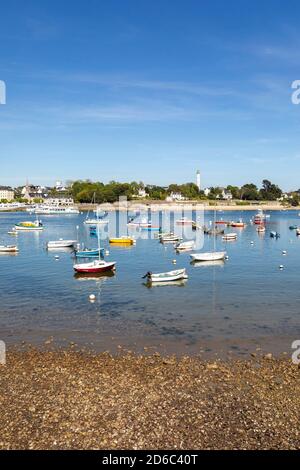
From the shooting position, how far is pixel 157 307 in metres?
35.5

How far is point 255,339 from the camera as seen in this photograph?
89.9ft

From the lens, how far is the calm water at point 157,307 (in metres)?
27.4

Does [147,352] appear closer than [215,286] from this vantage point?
Yes

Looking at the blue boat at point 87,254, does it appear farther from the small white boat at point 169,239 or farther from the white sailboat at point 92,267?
the small white boat at point 169,239

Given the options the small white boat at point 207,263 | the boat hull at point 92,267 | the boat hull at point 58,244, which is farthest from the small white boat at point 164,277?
the boat hull at point 58,244

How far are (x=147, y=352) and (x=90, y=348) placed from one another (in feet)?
11.5

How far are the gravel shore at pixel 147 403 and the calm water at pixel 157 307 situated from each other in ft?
11.1

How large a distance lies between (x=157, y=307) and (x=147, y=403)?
18.0 metres

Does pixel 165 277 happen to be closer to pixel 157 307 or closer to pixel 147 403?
pixel 157 307

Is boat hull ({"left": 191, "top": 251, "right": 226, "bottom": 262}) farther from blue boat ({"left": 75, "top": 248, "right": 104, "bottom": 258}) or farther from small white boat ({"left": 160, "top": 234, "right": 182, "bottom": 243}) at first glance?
small white boat ({"left": 160, "top": 234, "right": 182, "bottom": 243})

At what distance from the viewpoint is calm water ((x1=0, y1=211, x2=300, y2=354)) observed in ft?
90.0

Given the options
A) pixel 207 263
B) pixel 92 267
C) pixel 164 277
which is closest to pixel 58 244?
pixel 92 267
